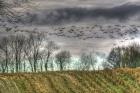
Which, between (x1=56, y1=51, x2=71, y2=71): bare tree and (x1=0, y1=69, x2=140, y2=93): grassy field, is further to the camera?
(x1=56, y1=51, x2=71, y2=71): bare tree

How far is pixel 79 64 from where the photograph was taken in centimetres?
15412

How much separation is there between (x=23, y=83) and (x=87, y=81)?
9.74 meters

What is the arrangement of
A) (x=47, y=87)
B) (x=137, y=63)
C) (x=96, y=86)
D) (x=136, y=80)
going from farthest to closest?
1. (x=137, y=63)
2. (x=136, y=80)
3. (x=96, y=86)
4. (x=47, y=87)

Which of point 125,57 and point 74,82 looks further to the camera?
point 125,57

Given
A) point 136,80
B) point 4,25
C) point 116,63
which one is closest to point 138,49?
point 116,63

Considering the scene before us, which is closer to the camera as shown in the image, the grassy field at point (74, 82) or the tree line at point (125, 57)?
the grassy field at point (74, 82)

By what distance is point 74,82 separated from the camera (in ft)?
164

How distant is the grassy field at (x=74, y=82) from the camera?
44.3m

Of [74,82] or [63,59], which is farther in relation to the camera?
[63,59]

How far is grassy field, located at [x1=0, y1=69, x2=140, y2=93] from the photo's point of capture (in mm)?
44284

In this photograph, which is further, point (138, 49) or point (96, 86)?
point (138, 49)

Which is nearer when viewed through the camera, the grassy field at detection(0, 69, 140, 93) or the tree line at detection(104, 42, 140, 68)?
the grassy field at detection(0, 69, 140, 93)

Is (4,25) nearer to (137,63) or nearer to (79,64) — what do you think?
(137,63)

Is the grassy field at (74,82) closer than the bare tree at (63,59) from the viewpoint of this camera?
Yes
